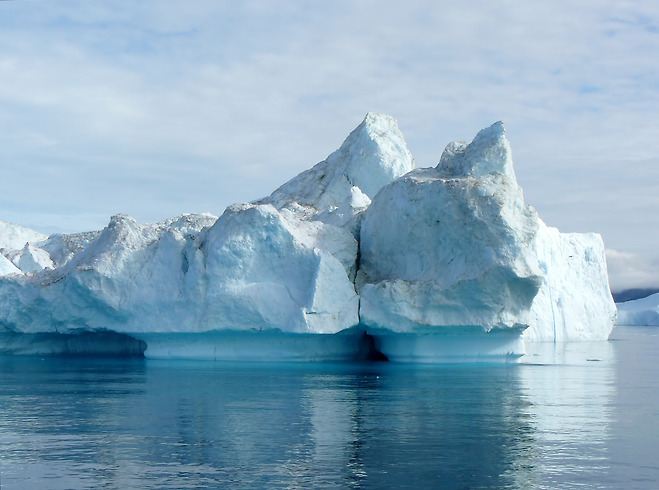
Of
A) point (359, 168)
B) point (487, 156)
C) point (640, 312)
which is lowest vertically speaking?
point (640, 312)

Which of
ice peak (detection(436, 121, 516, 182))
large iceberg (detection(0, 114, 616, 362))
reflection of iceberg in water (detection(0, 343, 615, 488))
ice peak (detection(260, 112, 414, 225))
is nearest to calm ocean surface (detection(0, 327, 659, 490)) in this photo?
reflection of iceberg in water (detection(0, 343, 615, 488))

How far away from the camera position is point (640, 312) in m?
64.8

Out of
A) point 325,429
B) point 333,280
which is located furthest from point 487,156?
point 325,429

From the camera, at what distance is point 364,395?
48.8 ft

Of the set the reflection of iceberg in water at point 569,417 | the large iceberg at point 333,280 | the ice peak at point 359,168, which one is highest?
the ice peak at point 359,168

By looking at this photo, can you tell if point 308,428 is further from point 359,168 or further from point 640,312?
point 640,312

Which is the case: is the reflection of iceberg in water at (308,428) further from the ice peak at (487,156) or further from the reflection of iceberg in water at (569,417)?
the ice peak at (487,156)

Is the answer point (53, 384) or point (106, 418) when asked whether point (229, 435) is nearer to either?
point (106, 418)

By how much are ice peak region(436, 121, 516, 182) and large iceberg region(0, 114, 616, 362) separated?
36mm

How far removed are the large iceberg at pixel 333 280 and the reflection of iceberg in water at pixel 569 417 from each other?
1.91m

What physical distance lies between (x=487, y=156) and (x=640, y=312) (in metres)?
48.1

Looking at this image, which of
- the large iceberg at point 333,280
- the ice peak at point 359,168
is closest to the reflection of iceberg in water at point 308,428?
the large iceberg at point 333,280

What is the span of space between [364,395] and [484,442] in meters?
4.31

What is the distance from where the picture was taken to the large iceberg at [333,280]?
19.5m
